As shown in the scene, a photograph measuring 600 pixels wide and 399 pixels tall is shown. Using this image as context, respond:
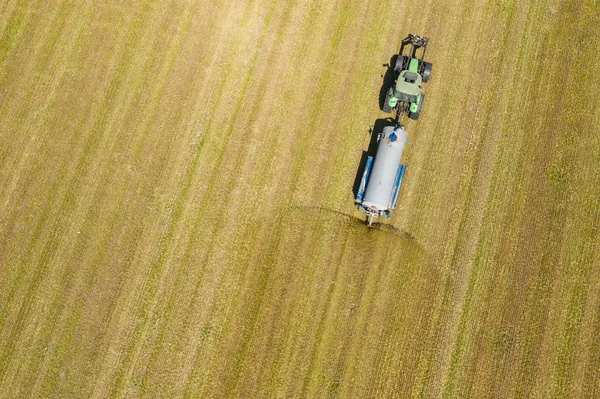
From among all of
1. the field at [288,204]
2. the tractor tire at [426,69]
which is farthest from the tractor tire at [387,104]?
the tractor tire at [426,69]

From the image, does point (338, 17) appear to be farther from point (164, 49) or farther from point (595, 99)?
point (595, 99)

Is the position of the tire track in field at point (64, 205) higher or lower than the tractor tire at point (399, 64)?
lower

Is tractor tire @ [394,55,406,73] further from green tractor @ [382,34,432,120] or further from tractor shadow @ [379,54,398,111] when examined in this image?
tractor shadow @ [379,54,398,111]

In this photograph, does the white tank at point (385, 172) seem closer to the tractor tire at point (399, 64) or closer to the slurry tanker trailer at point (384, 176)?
the slurry tanker trailer at point (384, 176)

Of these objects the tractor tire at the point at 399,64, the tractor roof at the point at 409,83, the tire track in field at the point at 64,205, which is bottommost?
the tire track in field at the point at 64,205

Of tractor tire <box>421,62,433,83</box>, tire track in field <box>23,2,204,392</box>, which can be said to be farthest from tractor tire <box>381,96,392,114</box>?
tire track in field <box>23,2,204,392</box>
